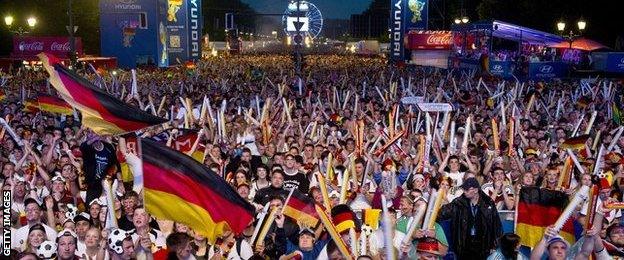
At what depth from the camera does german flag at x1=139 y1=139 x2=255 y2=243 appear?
620 centimetres

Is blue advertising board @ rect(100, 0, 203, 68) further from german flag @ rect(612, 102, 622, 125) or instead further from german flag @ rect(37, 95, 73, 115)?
german flag @ rect(612, 102, 622, 125)

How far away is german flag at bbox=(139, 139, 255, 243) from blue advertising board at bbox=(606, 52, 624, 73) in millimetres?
24423

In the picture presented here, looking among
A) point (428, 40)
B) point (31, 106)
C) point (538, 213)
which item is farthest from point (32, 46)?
point (538, 213)

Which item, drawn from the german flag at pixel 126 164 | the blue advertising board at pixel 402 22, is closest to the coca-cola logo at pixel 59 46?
the blue advertising board at pixel 402 22

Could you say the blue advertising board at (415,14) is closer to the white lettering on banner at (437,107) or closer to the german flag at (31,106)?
the german flag at (31,106)

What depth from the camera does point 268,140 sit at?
12.7 meters

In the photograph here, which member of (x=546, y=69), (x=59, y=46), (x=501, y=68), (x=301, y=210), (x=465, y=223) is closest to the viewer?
(x=465, y=223)

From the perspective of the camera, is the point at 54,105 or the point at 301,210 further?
the point at 54,105

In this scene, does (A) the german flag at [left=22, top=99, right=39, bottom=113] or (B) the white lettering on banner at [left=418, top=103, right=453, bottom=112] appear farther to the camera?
(A) the german flag at [left=22, top=99, right=39, bottom=113]

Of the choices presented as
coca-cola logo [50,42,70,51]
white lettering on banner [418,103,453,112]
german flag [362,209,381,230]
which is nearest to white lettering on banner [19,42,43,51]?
coca-cola logo [50,42,70,51]

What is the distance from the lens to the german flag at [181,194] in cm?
620

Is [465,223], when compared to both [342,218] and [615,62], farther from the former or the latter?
[615,62]

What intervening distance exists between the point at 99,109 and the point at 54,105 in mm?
5702

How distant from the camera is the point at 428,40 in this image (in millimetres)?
49531
